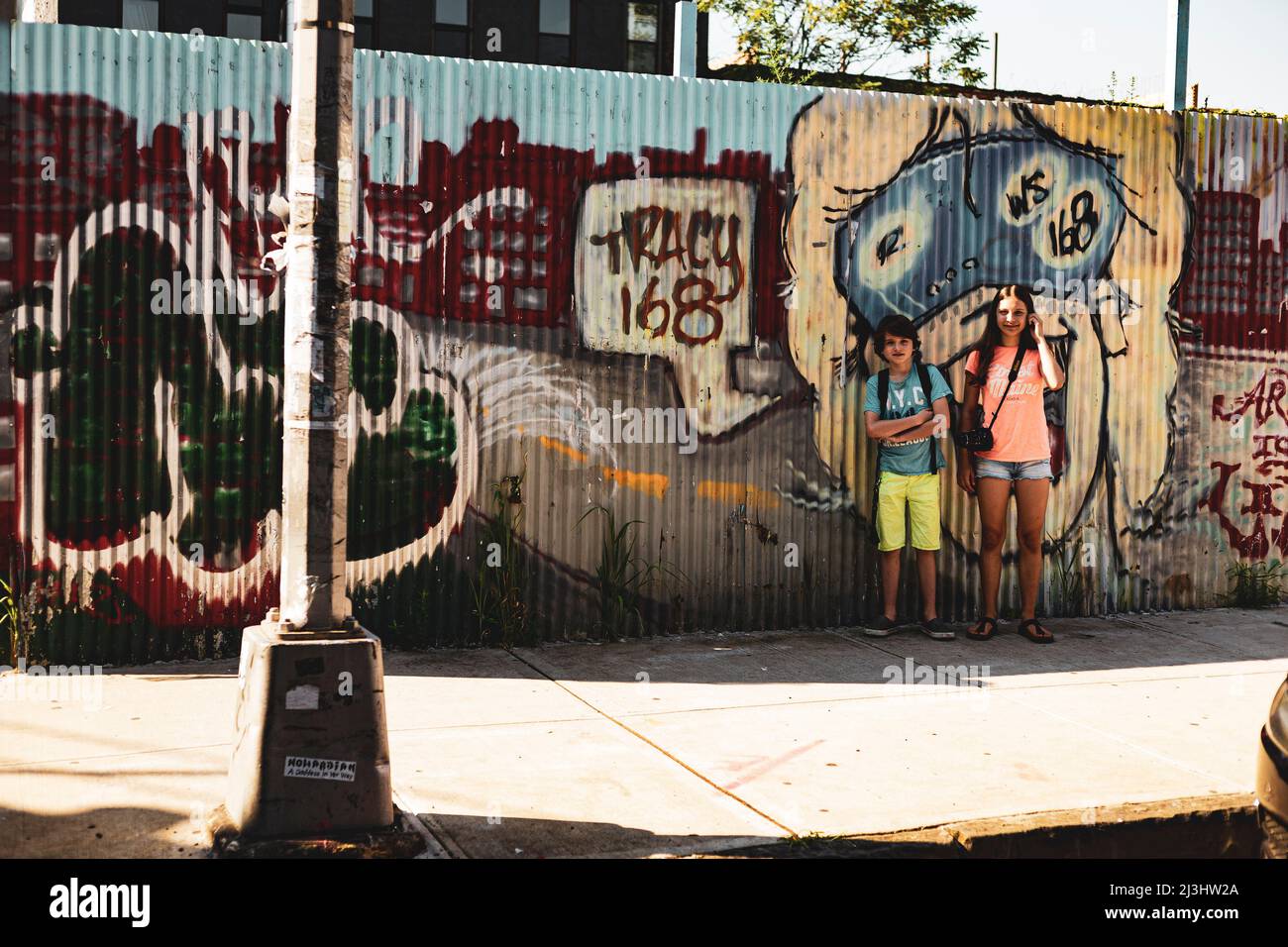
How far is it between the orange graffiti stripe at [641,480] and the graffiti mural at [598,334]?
2cm

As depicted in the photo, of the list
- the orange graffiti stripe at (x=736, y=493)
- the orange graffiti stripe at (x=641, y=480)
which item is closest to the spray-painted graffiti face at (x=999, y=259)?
the orange graffiti stripe at (x=736, y=493)

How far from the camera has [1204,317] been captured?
Result: 9555mm

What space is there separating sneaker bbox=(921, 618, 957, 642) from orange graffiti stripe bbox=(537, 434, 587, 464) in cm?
246

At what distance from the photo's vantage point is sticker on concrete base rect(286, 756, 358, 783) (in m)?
4.55

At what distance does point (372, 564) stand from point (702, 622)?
83.8 inches

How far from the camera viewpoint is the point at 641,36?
86.7 ft

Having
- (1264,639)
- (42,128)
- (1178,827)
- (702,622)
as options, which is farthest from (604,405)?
(1264,639)

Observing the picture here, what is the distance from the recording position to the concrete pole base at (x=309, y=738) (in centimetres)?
454

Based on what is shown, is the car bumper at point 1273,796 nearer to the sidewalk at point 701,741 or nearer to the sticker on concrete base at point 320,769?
the sidewalk at point 701,741

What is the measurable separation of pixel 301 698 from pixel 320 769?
25cm

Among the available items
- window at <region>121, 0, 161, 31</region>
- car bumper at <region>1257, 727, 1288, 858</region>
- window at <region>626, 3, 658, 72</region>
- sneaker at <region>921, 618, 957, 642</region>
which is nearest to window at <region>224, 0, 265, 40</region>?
window at <region>121, 0, 161, 31</region>

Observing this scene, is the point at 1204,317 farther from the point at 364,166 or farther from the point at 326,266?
the point at 326,266

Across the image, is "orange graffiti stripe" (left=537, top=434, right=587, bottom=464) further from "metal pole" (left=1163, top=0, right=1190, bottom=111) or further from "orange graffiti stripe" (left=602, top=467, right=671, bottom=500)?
"metal pole" (left=1163, top=0, right=1190, bottom=111)

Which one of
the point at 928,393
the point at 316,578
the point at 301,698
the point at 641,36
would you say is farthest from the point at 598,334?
the point at 641,36
